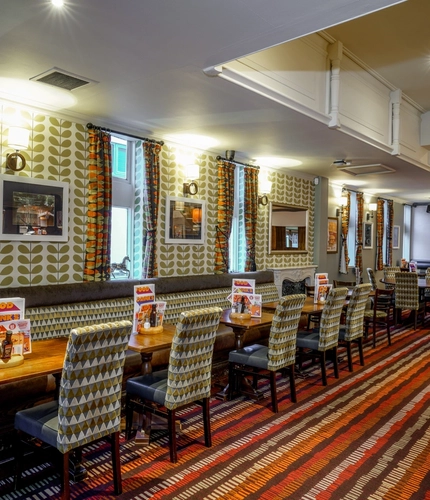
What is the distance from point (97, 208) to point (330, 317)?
113 inches

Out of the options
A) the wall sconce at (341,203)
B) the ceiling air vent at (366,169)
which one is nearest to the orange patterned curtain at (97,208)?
the ceiling air vent at (366,169)

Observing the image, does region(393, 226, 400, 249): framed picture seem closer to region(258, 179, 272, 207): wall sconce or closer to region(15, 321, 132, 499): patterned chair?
region(258, 179, 272, 207): wall sconce

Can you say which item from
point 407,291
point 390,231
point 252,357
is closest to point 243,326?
point 252,357

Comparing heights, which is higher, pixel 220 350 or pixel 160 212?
pixel 160 212

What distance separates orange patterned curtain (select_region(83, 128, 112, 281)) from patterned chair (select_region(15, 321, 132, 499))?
2268mm

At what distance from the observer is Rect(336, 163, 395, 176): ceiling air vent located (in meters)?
7.19

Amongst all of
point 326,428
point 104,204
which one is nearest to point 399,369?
point 326,428

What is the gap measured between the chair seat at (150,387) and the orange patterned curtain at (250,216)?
3.76 m

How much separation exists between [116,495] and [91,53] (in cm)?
299

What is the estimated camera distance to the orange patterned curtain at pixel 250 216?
6883 mm

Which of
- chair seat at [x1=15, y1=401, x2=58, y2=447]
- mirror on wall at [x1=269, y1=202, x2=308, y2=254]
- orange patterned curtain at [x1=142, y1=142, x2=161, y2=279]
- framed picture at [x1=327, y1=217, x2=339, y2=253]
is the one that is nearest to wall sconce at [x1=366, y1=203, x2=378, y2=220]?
framed picture at [x1=327, y1=217, x2=339, y2=253]

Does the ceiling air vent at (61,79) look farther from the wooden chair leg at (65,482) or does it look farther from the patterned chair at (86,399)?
the wooden chair leg at (65,482)

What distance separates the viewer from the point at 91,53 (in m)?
3.04

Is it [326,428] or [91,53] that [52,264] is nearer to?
[91,53]
